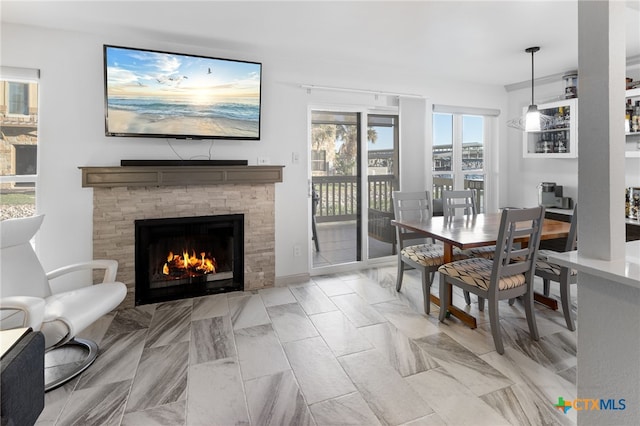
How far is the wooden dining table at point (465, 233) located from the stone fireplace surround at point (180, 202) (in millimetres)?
1431

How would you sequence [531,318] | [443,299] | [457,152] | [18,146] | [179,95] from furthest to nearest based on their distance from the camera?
1. [457,152]
2. [179,95]
3. [18,146]
4. [443,299]
5. [531,318]

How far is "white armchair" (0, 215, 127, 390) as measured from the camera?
202cm

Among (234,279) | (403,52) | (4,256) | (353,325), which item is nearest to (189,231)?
(234,279)

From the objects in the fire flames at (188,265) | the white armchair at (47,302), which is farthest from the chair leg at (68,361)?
the fire flames at (188,265)

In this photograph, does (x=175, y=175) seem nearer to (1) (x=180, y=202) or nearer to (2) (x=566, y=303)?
(1) (x=180, y=202)

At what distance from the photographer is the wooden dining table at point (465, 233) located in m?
2.65

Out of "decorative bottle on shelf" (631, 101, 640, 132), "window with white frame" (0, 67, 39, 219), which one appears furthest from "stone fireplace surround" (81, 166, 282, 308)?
"decorative bottle on shelf" (631, 101, 640, 132)

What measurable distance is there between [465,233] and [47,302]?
10.2 feet

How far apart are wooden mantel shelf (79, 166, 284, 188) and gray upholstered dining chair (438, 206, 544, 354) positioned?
2.01 metres

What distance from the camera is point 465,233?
2879mm

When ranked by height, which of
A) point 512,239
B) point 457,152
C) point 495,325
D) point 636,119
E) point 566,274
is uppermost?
point 636,119

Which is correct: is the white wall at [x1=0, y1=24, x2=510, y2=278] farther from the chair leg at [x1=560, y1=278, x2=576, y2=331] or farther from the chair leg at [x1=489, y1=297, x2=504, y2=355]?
the chair leg at [x1=560, y1=278, x2=576, y2=331]

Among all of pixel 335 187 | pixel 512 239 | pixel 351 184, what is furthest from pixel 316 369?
pixel 351 184

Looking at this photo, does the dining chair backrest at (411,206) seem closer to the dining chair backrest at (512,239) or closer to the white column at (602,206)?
the dining chair backrest at (512,239)
